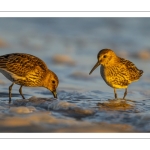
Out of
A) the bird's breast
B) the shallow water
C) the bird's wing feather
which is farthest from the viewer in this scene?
the bird's breast

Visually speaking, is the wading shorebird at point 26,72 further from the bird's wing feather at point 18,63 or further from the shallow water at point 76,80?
the shallow water at point 76,80

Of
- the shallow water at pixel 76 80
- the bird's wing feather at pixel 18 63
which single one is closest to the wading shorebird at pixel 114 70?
the shallow water at pixel 76 80

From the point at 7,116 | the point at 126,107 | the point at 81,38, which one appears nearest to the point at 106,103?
the point at 126,107

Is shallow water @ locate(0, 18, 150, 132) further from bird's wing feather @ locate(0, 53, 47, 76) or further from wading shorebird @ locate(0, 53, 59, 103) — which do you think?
bird's wing feather @ locate(0, 53, 47, 76)

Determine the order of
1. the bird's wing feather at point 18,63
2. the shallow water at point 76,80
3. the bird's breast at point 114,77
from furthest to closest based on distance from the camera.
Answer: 1. the bird's breast at point 114,77
2. the bird's wing feather at point 18,63
3. the shallow water at point 76,80

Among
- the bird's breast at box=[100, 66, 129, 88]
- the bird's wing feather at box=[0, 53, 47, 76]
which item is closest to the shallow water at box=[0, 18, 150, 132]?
the bird's breast at box=[100, 66, 129, 88]

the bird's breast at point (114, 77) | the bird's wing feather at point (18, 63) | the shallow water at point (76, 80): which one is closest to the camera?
the shallow water at point (76, 80)
